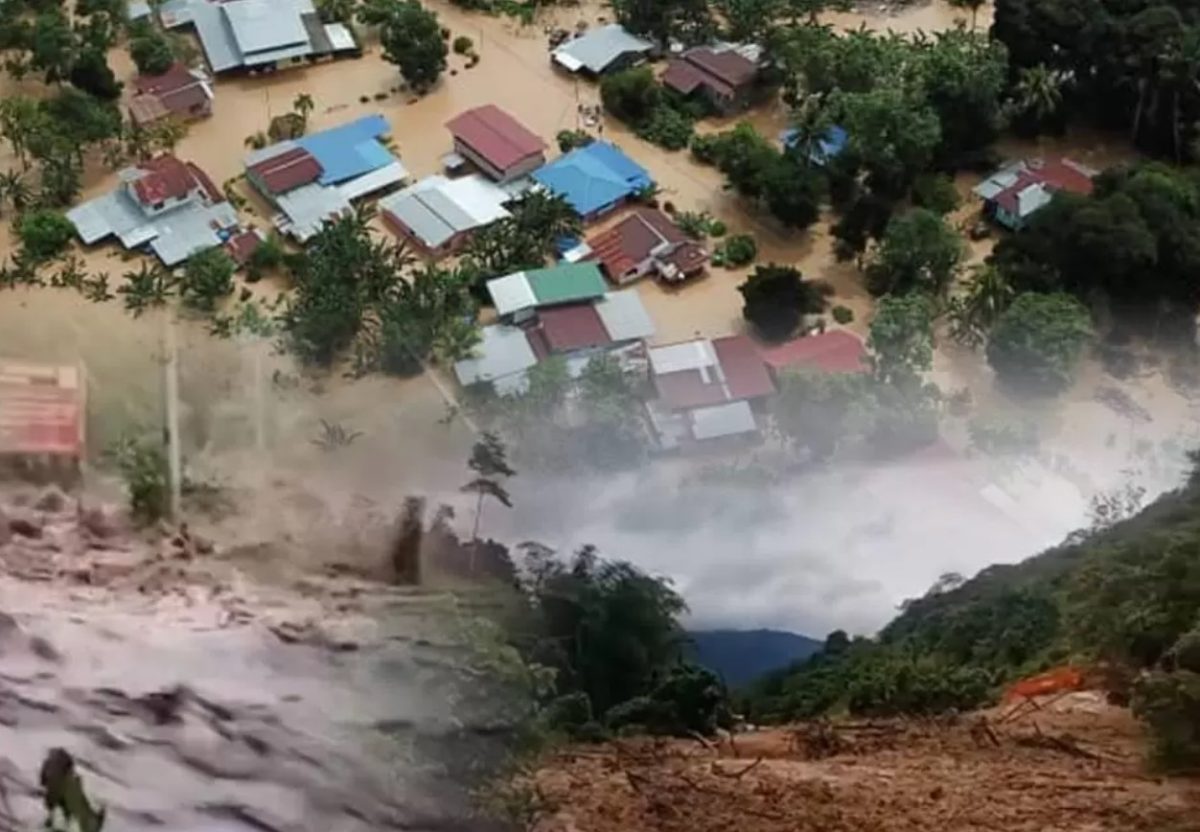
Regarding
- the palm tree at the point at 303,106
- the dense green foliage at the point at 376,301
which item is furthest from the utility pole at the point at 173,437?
the palm tree at the point at 303,106

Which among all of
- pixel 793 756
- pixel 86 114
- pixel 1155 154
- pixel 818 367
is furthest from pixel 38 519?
pixel 1155 154

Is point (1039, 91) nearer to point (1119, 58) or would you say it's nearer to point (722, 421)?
point (1119, 58)

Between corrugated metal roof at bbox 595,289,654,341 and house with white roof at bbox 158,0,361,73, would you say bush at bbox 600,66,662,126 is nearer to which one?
house with white roof at bbox 158,0,361,73

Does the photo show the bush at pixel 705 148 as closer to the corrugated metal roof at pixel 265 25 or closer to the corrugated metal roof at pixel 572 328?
the corrugated metal roof at pixel 572 328

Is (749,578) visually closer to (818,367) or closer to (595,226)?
(818,367)

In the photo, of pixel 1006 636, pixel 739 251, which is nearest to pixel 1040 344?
pixel 739 251
